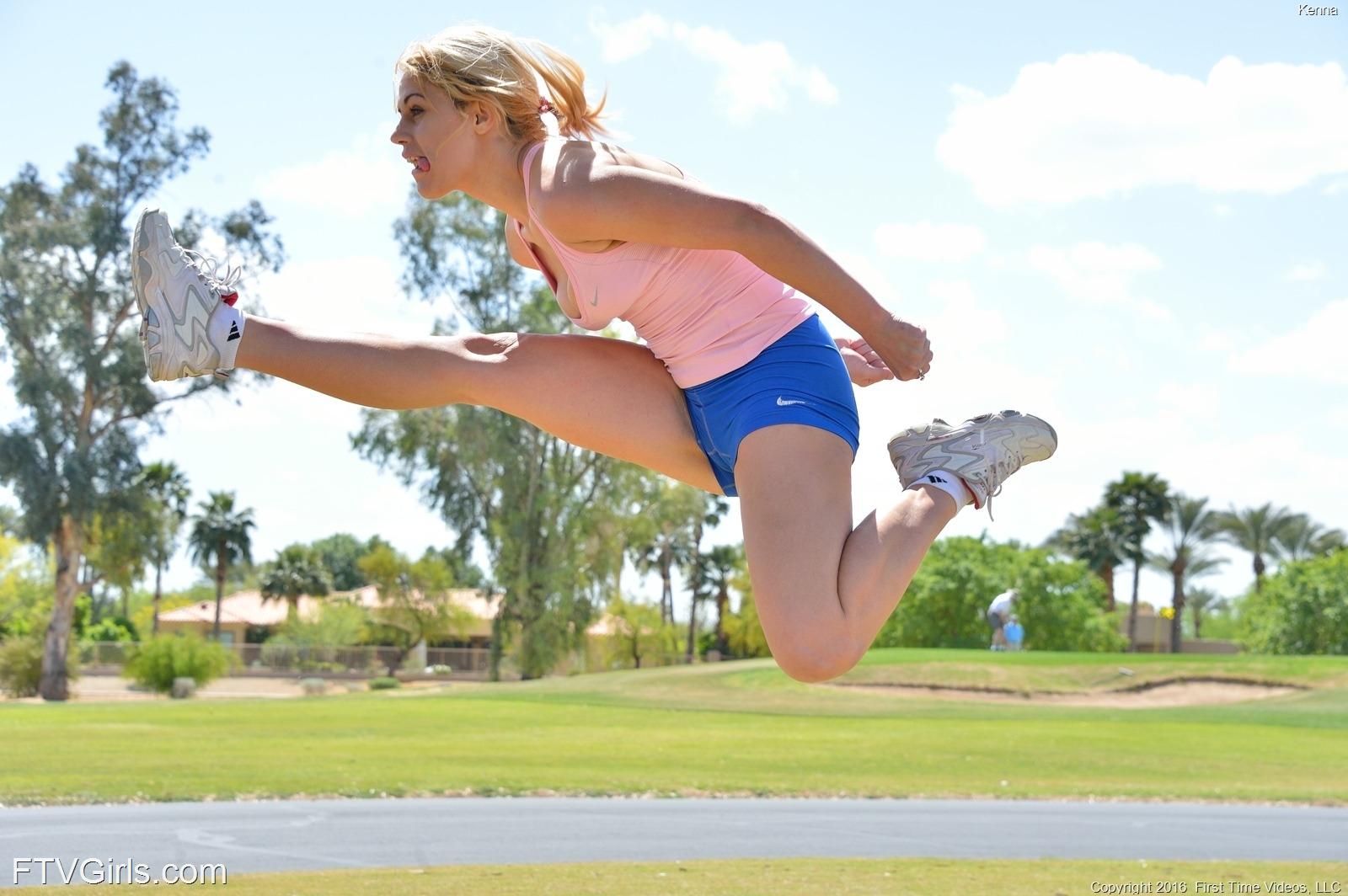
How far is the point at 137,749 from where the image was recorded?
12.1 metres

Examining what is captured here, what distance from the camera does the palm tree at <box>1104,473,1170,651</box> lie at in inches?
2554

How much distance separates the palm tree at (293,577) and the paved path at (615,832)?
7147 centimetres

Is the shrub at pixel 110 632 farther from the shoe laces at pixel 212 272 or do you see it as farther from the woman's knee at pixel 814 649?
the woman's knee at pixel 814 649

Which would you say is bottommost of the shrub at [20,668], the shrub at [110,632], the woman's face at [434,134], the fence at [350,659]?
the fence at [350,659]

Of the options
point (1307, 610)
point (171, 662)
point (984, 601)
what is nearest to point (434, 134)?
point (171, 662)

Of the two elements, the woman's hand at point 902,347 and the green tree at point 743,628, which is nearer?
the woman's hand at point 902,347

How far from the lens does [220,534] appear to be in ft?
244

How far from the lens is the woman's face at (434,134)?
3.65m

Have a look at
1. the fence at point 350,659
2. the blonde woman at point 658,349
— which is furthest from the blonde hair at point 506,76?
the fence at point 350,659

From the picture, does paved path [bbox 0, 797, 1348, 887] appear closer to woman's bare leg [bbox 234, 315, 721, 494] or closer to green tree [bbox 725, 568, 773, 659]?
woman's bare leg [bbox 234, 315, 721, 494]

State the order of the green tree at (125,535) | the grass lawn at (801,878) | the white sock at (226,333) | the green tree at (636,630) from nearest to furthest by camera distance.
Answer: the white sock at (226,333), the grass lawn at (801,878), the green tree at (125,535), the green tree at (636,630)

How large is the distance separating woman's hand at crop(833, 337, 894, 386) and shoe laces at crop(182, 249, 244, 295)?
187cm

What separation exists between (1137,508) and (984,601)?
63.6 feet

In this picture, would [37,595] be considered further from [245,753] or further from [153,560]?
[245,753]
